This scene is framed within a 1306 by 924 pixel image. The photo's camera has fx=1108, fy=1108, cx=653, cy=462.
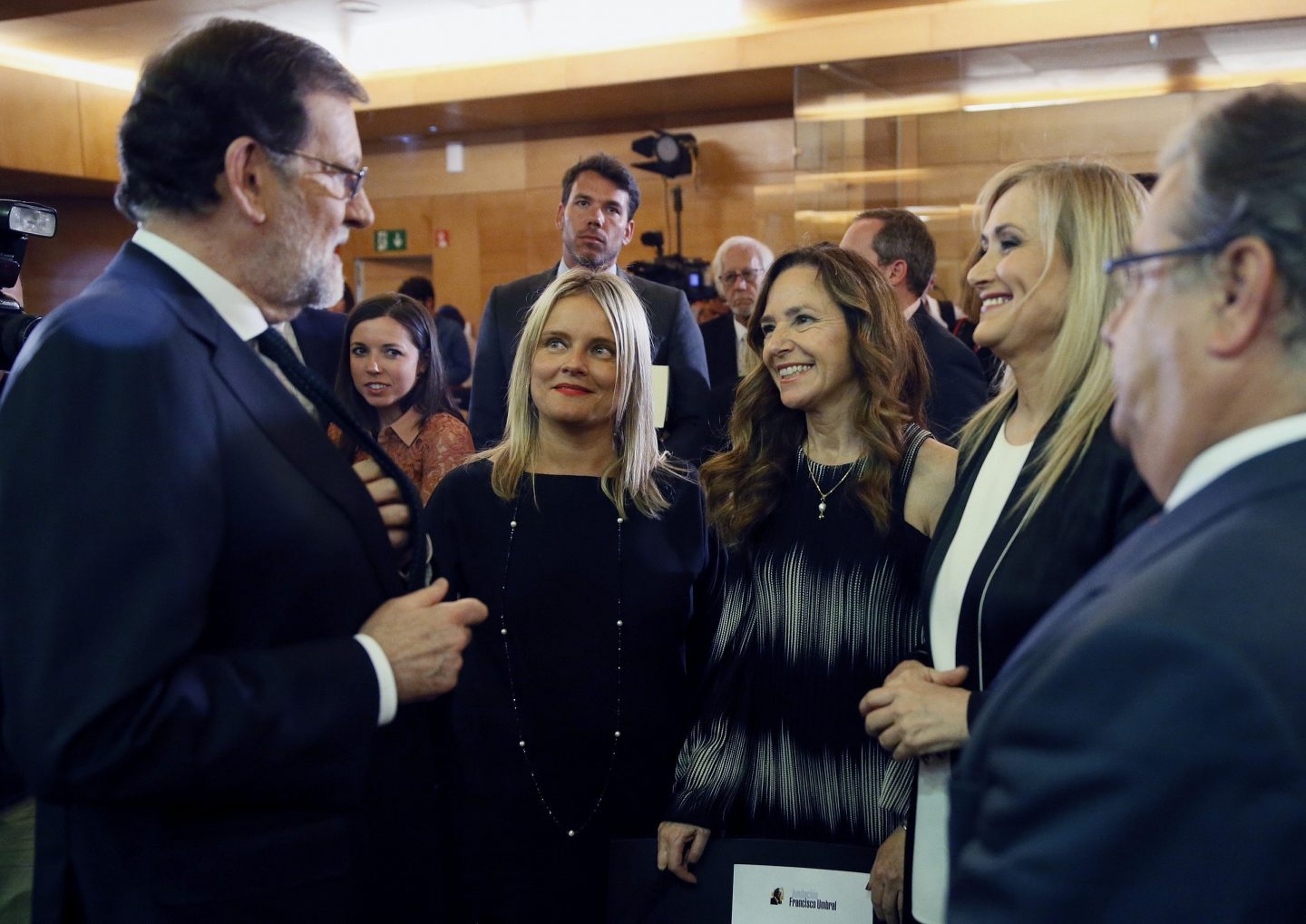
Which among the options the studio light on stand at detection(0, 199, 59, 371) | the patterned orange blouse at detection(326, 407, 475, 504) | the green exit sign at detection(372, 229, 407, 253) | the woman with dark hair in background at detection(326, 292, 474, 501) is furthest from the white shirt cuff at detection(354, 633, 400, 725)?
the green exit sign at detection(372, 229, 407, 253)

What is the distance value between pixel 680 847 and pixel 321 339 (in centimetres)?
232

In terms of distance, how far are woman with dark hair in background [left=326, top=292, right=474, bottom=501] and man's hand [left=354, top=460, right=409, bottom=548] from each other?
5.49 ft

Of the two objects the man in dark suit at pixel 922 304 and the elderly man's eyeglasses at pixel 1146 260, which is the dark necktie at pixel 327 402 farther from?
the man in dark suit at pixel 922 304

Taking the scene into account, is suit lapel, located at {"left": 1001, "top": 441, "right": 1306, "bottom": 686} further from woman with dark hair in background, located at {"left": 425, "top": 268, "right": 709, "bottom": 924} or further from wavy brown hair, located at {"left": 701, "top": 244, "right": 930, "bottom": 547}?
woman with dark hair in background, located at {"left": 425, "top": 268, "right": 709, "bottom": 924}

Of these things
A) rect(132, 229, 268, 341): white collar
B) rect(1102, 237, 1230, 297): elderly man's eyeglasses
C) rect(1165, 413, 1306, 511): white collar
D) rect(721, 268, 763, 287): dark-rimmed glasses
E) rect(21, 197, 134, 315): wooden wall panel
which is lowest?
rect(1165, 413, 1306, 511): white collar

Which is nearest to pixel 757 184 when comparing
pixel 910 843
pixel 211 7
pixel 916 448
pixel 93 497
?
pixel 211 7

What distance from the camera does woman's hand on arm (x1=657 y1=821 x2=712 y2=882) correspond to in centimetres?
177

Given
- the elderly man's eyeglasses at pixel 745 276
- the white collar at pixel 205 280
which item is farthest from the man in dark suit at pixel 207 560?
the elderly man's eyeglasses at pixel 745 276

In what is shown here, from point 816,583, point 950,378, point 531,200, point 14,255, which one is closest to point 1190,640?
point 816,583

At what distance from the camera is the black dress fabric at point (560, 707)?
2.08 m

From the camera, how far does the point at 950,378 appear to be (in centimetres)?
317

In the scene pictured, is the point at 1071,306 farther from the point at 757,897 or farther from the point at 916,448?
the point at 757,897

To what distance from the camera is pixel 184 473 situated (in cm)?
109

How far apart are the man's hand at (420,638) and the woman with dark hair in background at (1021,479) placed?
1.99 ft
